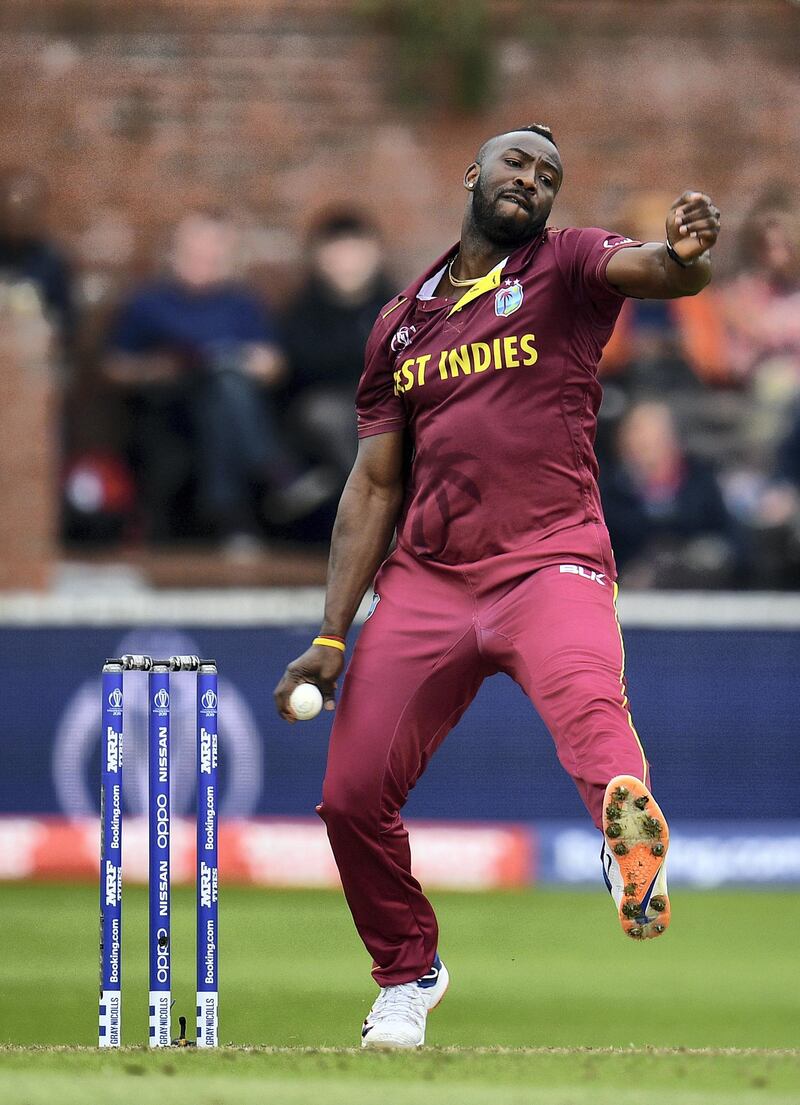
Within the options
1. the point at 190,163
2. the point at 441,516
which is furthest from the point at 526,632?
the point at 190,163

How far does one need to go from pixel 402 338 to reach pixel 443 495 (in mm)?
Result: 460

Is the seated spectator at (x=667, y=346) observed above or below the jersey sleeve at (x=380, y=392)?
above

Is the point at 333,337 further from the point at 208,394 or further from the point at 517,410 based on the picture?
the point at 517,410

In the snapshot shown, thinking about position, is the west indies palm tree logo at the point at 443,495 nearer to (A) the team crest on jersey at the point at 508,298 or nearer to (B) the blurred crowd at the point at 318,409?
(A) the team crest on jersey at the point at 508,298

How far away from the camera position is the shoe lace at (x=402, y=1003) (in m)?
5.10

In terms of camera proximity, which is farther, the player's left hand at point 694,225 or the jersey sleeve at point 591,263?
the jersey sleeve at point 591,263

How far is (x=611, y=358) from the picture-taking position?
1196 cm

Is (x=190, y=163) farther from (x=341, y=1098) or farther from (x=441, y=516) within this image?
(x=341, y=1098)

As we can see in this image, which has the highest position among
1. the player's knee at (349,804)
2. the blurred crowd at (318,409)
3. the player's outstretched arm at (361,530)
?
the blurred crowd at (318,409)

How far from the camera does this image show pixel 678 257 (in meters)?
4.44

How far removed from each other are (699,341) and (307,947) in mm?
5689

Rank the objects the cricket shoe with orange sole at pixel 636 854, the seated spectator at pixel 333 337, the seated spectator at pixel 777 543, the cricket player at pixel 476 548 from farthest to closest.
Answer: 1. the seated spectator at pixel 777 543
2. the seated spectator at pixel 333 337
3. the cricket player at pixel 476 548
4. the cricket shoe with orange sole at pixel 636 854

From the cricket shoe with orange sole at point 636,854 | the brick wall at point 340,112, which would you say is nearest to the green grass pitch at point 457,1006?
the cricket shoe with orange sole at point 636,854

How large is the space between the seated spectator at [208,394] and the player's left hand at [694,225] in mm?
7152
